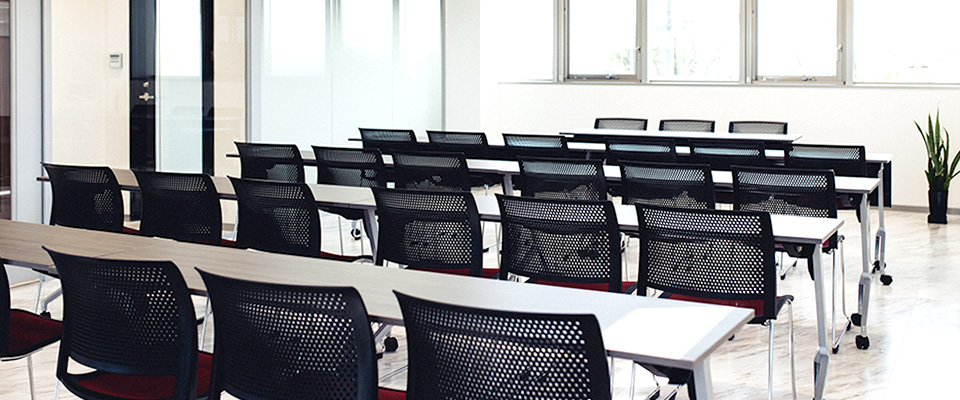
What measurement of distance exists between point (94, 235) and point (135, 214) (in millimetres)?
3847

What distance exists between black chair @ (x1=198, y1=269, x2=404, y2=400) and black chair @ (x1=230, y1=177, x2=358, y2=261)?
1863mm

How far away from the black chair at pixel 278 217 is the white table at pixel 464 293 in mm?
842

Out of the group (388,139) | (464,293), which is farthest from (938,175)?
(464,293)

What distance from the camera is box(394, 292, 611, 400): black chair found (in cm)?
202

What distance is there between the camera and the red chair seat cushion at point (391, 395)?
2630 mm

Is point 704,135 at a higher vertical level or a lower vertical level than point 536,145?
higher

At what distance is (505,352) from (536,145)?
16.1ft

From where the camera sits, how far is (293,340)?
2.33 meters

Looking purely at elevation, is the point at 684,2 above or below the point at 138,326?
above

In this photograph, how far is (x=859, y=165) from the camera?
19.2 ft

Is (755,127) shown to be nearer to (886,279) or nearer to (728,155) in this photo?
(728,155)

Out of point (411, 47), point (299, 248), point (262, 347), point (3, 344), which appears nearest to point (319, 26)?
point (411, 47)

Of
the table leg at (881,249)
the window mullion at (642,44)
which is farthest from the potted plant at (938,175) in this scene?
the window mullion at (642,44)

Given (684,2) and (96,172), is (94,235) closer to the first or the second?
(96,172)
